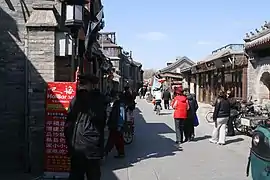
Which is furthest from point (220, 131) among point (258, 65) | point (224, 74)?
point (224, 74)

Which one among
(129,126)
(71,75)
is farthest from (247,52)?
(71,75)

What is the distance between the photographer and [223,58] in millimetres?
26094

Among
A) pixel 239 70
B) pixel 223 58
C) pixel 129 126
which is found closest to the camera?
pixel 129 126

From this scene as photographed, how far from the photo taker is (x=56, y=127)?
8.27 meters

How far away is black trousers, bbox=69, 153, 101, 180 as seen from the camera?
611 centimetres

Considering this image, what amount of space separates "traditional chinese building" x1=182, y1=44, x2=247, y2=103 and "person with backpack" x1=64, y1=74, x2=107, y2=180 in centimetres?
1562

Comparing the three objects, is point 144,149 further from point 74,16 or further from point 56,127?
point 74,16

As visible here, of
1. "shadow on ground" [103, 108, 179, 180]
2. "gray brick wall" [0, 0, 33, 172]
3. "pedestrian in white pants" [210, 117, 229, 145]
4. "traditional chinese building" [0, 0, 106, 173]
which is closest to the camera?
"traditional chinese building" [0, 0, 106, 173]

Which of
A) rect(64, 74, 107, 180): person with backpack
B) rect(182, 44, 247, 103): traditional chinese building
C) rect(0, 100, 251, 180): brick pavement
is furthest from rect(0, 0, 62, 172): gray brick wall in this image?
rect(182, 44, 247, 103): traditional chinese building

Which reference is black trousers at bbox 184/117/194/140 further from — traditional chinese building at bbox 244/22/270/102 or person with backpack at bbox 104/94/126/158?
traditional chinese building at bbox 244/22/270/102

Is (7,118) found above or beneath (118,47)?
beneath

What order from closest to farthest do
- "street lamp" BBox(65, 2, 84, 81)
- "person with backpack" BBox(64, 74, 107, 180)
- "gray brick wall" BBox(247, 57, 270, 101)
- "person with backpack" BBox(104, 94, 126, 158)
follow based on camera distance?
"person with backpack" BBox(64, 74, 107, 180), "street lamp" BBox(65, 2, 84, 81), "person with backpack" BBox(104, 94, 126, 158), "gray brick wall" BBox(247, 57, 270, 101)

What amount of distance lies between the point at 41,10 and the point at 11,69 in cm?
140

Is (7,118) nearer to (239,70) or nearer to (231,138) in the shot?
(231,138)
